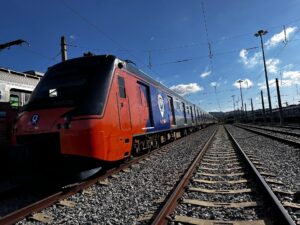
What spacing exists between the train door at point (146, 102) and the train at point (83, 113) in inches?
39.6

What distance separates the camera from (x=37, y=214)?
430 centimetres

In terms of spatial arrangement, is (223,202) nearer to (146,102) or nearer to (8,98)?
(146,102)

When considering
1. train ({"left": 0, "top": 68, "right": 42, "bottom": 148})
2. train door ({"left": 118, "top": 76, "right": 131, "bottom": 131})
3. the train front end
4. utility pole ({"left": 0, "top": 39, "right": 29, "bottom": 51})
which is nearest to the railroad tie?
the train front end

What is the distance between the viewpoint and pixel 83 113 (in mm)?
5820

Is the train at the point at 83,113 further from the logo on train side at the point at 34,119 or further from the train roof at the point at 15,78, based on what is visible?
the train roof at the point at 15,78

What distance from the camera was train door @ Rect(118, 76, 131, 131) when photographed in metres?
7.16

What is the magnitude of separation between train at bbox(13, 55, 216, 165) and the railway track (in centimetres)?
187

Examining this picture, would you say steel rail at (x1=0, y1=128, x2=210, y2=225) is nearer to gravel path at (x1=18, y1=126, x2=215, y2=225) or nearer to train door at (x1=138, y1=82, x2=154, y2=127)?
gravel path at (x1=18, y1=126, x2=215, y2=225)

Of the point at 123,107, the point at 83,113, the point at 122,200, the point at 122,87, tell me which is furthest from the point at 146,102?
the point at 122,200

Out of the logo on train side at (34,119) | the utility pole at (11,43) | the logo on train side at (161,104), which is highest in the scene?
the utility pole at (11,43)

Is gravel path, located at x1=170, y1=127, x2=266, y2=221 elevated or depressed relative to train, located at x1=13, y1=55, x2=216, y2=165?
depressed

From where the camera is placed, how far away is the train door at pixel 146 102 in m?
9.51

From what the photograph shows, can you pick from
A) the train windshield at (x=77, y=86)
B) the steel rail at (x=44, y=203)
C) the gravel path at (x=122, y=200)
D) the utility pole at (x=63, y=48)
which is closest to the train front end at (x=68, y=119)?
the train windshield at (x=77, y=86)

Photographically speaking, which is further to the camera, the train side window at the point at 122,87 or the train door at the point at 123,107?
the train side window at the point at 122,87
